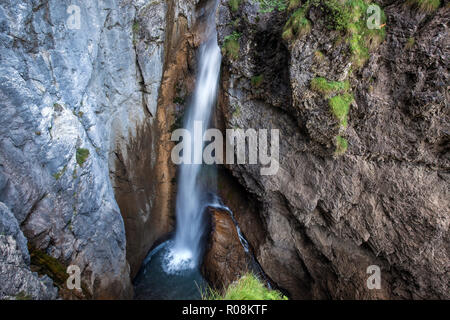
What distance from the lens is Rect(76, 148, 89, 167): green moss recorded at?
5207 millimetres

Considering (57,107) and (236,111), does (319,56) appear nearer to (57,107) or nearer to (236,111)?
(236,111)

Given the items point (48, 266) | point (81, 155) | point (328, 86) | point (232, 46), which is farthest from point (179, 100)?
point (48, 266)

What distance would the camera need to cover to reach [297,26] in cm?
508

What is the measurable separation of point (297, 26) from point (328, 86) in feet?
4.84

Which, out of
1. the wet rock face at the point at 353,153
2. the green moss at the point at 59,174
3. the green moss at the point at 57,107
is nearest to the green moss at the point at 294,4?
the wet rock face at the point at 353,153

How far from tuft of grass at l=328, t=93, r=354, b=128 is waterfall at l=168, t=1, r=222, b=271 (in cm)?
407

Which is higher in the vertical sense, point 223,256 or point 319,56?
point 319,56

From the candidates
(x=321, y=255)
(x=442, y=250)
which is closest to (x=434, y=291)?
(x=442, y=250)

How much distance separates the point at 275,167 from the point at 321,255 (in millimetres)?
2751

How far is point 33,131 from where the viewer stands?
4285mm

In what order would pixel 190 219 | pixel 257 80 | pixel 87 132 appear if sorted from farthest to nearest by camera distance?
pixel 190 219
pixel 257 80
pixel 87 132

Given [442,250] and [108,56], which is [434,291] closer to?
[442,250]

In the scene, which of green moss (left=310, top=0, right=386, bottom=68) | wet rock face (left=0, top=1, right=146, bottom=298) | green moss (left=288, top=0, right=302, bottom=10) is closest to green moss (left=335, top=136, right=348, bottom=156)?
green moss (left=310, top=0, right=386, bottom=68)
